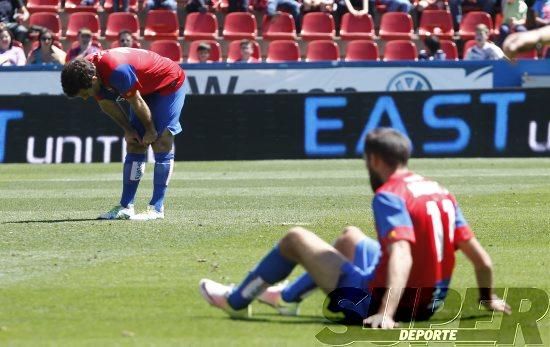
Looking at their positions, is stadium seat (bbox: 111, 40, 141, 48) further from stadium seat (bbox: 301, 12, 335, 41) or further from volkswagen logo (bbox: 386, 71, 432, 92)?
volkswagen logo (bbox: 386, 71, 432, 92)

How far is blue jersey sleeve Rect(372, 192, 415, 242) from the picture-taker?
6367 millimetres

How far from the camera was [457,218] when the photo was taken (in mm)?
6723

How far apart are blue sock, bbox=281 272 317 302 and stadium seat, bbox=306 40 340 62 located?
755 inches

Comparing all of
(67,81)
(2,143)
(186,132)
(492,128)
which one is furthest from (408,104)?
(67,81)

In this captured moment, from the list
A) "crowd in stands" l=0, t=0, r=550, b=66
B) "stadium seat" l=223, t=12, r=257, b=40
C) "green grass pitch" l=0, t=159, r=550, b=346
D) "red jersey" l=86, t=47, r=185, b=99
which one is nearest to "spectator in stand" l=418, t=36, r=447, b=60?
"crowd in stands" l=0, t=0, r=550, b=66

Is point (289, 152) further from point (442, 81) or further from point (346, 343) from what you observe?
point (346, 343)

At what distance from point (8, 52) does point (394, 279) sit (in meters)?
19.5

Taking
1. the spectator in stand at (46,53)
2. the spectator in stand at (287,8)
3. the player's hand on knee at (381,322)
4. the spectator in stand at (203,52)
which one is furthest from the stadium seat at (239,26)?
the player's hand on knee at (381,322)

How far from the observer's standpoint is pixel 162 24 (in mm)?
27250

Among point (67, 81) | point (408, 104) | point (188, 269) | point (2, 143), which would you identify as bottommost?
point (2, 143)

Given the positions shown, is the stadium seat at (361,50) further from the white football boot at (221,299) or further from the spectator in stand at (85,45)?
the white football boot at (221,299)

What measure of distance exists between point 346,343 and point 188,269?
3.16 m

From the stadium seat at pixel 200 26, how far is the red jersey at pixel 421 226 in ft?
67.9

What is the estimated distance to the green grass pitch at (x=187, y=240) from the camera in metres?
7.07
